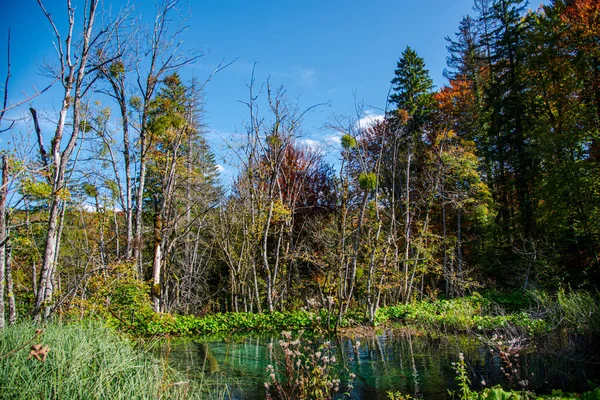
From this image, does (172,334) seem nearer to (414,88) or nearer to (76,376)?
(76,376)

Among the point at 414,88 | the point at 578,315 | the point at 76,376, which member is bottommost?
the point at 578,315

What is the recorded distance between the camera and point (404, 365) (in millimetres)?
6988

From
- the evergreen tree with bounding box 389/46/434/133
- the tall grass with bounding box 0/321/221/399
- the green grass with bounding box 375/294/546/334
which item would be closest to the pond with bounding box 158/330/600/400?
the tall grass with bounding box 0/321/221/399

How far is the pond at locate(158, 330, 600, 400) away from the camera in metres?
5.34

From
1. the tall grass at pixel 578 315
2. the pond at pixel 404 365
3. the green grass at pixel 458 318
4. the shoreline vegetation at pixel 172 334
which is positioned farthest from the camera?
the green grass at pixel 458 318

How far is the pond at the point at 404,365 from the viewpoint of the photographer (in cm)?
534

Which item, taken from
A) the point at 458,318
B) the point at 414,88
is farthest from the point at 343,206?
the point at 414,88

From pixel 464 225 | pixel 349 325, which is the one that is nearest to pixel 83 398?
pixel 349 325

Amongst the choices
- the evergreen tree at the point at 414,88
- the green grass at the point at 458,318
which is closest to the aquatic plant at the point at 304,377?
the green grass at the point at 458,318

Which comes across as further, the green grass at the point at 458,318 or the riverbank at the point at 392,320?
the green grass at the point at 458,318

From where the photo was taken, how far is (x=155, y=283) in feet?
36.8

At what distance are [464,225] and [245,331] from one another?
540 inches

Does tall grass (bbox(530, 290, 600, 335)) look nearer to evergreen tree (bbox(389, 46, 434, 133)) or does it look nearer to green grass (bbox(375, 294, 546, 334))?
green grass (bbox(375, 294, 546, 334))

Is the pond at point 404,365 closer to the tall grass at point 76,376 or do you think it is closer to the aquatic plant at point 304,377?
the aquatic plant at point 304,377
